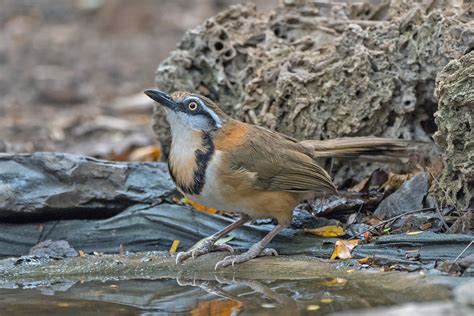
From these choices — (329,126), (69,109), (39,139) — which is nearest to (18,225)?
(329,126)

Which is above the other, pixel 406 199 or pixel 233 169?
pixel 233 169

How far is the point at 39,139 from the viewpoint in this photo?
10641 millimetres

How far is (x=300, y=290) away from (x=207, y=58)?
118 inches

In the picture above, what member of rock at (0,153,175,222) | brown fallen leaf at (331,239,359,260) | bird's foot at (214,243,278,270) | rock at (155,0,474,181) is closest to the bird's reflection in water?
bird's foot at (214,243,278,270)

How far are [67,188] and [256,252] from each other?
1.59m

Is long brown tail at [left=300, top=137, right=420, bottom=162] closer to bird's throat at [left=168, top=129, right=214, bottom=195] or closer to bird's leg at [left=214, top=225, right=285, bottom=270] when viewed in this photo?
bird's leg at [left=214, top=225, right=285, bottom=270]

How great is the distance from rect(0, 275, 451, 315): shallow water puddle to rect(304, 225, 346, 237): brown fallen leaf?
85 cm

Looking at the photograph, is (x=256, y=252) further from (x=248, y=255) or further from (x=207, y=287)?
(x=207, y=287)

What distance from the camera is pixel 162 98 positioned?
621cm

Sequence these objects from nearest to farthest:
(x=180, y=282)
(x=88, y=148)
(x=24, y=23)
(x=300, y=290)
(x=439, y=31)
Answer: (x=300, y=290) → (x=180, y=282) → (x=439, y=31) → (x=88, y=148) → (x=24, y=23)

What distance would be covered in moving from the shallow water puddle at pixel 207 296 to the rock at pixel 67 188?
3.19 ft

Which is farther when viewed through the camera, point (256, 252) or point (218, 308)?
point (256, 252)

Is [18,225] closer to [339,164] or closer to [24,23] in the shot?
[339,164]

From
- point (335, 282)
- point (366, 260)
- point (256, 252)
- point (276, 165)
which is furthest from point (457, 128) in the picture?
point (256, 252)
